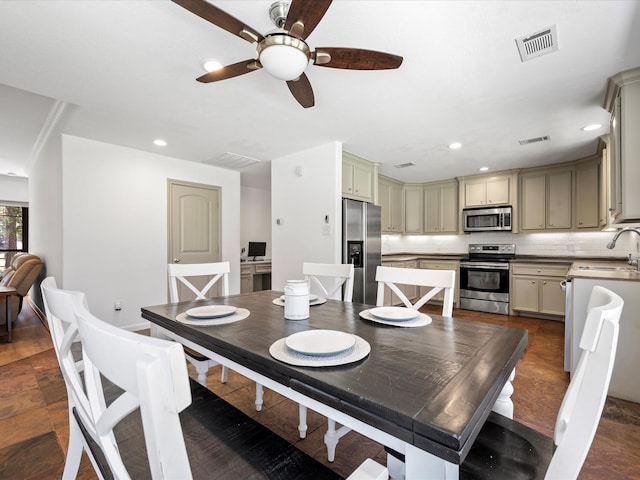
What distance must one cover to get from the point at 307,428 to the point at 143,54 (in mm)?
2510

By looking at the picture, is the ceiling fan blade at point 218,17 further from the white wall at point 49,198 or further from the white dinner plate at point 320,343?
the white wall at point 49,198

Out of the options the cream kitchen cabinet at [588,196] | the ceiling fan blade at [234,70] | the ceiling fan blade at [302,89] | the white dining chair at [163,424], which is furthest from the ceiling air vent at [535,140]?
the white dining chair at [163,424]

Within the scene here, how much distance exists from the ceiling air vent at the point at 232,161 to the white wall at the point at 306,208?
378 millimetres

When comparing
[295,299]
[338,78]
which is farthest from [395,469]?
[338,78]

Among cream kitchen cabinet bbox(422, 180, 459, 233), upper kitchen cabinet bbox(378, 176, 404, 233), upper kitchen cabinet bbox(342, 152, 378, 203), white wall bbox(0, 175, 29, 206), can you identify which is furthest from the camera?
white wall bbox(0, 175, 29, 206)

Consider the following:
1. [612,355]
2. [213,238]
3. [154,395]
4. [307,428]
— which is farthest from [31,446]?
[213,238]

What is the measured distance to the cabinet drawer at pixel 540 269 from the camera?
4.18 metres

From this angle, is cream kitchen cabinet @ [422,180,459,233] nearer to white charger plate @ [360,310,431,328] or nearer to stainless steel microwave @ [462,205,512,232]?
stainless steel microwave @ [462,205,512,232]

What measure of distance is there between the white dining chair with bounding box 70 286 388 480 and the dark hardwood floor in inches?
29.7

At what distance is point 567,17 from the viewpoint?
62.1 inches

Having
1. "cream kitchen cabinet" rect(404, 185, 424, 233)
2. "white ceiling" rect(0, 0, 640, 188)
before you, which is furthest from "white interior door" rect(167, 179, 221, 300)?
"cream kitchen cabinet" rect(404, 185, 424, 233)

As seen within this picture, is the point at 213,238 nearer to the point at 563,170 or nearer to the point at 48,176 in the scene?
the point at 48,176

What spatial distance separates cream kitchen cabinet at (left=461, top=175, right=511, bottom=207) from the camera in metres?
4.87

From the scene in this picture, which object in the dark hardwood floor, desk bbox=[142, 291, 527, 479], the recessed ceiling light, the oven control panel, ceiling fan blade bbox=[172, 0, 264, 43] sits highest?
the recessed ceiling light
